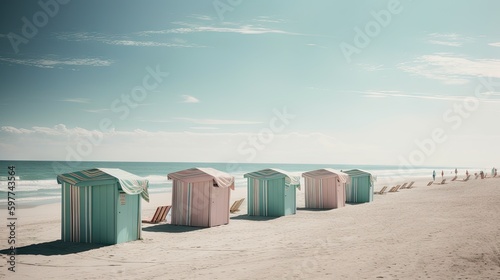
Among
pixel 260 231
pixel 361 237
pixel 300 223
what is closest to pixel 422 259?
pixel 361 237

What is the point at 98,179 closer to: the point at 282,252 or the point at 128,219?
the point at 128,219

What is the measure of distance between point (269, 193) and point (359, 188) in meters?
9.75

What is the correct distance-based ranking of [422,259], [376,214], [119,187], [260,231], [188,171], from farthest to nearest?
[376,214] → [188,171] → [260,231] → [119,187] → [422,259]

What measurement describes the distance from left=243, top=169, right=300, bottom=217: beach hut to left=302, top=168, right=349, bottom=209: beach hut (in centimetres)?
361

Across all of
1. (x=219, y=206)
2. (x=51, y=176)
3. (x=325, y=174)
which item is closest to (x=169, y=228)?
(x=219, y=206)

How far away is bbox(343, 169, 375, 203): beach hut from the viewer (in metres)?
27.3

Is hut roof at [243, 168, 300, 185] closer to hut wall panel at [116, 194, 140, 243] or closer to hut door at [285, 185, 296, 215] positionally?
hut door at [285, 185, 296, 215]

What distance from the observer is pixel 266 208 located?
19.8 meters

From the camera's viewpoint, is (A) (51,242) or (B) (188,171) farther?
(B) (188,171)

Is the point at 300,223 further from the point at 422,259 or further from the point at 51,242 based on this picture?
the point at 51,242

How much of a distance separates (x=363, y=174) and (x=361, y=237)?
48.6 ft

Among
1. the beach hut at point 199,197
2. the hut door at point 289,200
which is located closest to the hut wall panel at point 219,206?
the beach hut at point 199,197

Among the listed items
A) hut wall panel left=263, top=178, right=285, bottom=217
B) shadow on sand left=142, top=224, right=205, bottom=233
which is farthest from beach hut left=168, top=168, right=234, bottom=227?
hut wall panel left=263, top=178, right=285, bottom=217

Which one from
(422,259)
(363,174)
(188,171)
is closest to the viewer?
(422,259)
